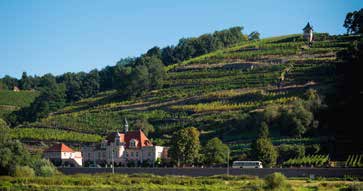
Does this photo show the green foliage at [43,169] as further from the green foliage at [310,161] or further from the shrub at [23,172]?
the green foliage at [310,161]

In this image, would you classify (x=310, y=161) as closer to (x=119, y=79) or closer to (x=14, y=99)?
(x=119, y=79)

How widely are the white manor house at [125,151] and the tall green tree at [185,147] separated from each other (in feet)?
19.7

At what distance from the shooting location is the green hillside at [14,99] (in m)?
131

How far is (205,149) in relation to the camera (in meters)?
66.5

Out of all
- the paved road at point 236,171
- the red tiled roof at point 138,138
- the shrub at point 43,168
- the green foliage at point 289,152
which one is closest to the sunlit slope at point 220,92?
the red tiled roof at point 138,138

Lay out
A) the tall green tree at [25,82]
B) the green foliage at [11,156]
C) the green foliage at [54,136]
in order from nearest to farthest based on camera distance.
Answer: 1. the green foliage at [11,156]
2. the green foliage at [54,136]
3. the tall green tree at [25,82]

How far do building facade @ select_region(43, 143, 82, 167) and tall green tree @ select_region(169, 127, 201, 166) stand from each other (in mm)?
15302

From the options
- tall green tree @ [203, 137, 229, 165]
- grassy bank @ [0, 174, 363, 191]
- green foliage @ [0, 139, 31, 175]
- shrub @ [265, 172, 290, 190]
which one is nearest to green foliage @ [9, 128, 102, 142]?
tall green tree @ [203, 137, 229, 165]

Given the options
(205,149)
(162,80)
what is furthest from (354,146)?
(162,80)

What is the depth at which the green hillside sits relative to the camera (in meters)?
131

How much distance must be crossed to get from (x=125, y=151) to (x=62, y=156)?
7.72 m

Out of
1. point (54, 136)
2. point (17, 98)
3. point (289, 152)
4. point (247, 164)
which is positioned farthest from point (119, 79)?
point (247, 164)

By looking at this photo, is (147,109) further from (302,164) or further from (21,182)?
(21,182)

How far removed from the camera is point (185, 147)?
65.1m
